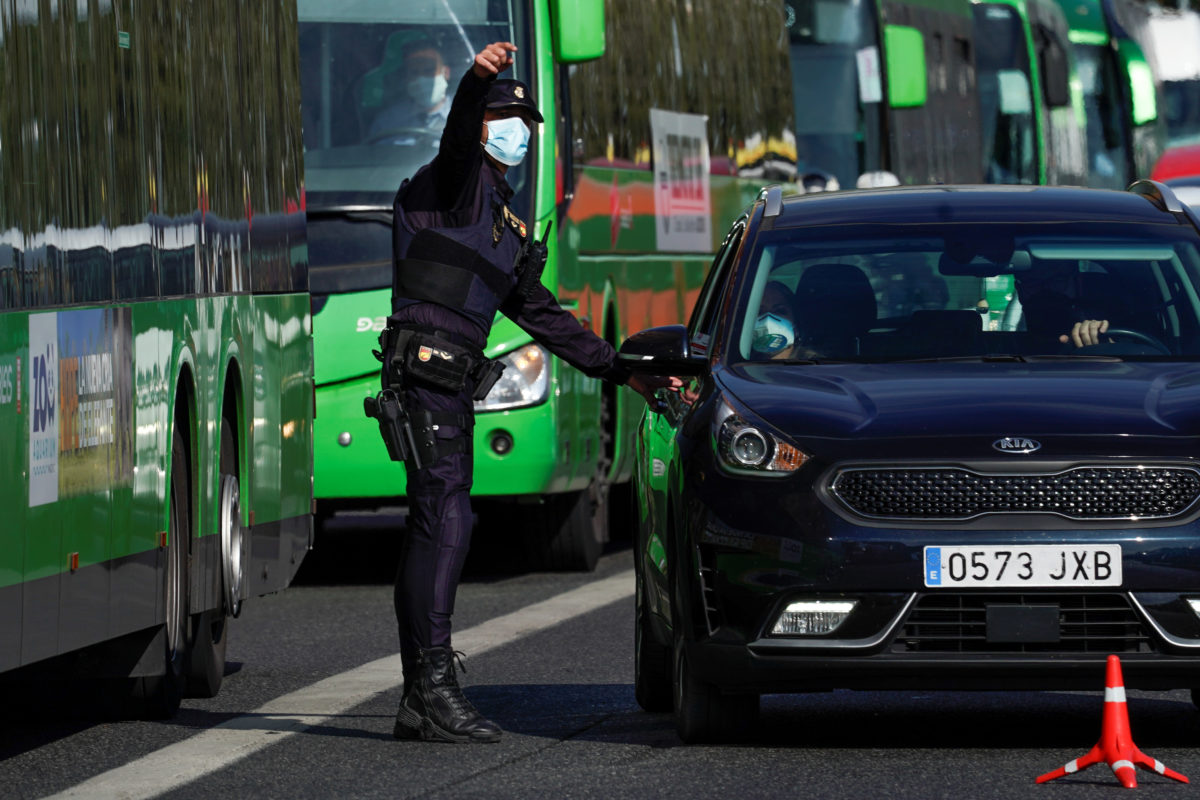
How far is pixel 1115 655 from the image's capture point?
306 inches

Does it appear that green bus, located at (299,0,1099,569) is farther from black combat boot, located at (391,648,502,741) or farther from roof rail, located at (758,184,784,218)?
black combat boot, located at (391,648,502,741)

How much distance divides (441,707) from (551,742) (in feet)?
1.10

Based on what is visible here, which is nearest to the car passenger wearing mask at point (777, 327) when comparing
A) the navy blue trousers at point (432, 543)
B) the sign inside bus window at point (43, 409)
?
the navy blue trousers at point (432, 543)

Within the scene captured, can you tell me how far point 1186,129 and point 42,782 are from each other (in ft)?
98.6

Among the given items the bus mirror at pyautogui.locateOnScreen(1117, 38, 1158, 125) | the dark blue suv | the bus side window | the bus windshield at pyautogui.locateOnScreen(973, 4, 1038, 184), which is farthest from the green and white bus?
the bus mirror at pyautogui.locateOnScreen(1117, 38, 1158, 125)

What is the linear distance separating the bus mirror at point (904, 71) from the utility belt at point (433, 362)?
17.0 m

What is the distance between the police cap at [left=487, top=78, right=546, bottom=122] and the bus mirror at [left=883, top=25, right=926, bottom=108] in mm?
16674

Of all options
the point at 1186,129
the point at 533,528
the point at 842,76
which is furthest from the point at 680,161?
the point at 1186,129

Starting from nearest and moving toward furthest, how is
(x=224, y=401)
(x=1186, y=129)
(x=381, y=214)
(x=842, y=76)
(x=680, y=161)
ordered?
(x=224, y=401)
(x=381, y=214)
(x=680, y=161)
(x=842, y=76)
(x=1186, y=129)

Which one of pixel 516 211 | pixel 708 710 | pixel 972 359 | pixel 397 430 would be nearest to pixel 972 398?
pixel 972 359

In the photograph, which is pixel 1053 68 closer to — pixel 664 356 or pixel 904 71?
pixel 904 71

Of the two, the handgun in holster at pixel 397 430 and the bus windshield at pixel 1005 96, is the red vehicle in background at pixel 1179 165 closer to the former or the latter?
the bus windshield at pixel 1005 96

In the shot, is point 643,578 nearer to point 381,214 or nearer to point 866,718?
point 866,718

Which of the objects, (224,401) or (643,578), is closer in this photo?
(643,578)
